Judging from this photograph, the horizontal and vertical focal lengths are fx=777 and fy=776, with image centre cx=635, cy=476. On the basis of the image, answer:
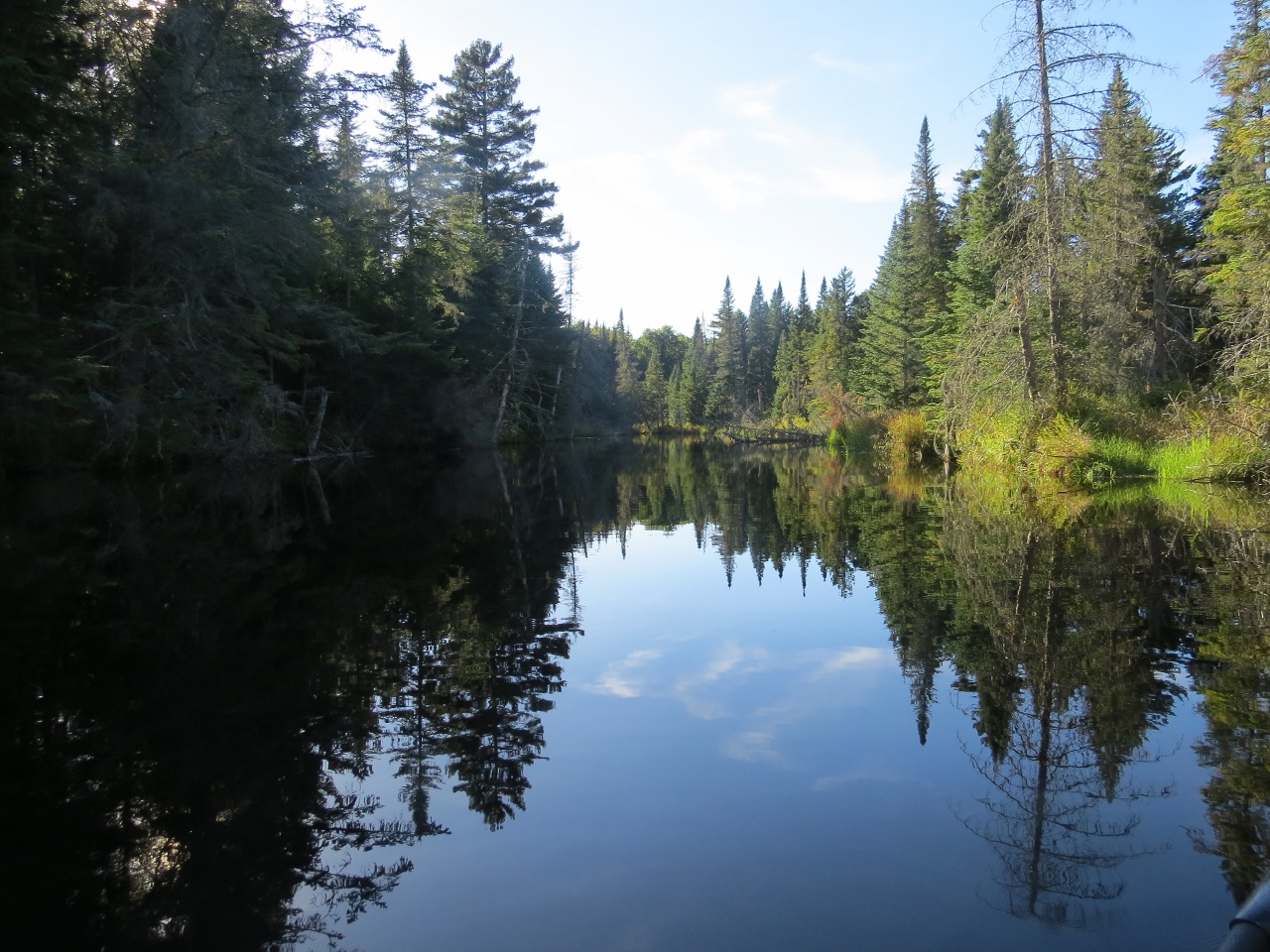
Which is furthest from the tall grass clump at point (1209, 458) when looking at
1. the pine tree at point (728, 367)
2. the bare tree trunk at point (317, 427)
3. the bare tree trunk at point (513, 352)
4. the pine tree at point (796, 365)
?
the pine tree at point (728, 367)

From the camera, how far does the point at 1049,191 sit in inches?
637

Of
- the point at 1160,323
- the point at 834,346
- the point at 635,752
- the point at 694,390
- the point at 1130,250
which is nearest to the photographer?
the point at 635,752

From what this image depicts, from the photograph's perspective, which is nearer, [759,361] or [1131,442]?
[1131,442]

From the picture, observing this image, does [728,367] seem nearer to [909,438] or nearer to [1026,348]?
[909,438]

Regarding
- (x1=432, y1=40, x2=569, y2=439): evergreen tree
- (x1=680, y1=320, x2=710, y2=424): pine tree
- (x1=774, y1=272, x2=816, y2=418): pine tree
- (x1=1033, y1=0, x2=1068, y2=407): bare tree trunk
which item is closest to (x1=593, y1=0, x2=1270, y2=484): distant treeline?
(x1=1033, y1=0, x2=1068, y2=407): bare tree trunk

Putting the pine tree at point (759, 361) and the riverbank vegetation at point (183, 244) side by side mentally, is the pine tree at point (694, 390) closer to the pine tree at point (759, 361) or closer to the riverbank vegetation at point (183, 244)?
the pine tree at point (759, 361)

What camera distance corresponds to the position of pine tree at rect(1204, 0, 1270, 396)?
48.9ft

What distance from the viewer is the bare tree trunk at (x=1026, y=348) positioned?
1652 cm

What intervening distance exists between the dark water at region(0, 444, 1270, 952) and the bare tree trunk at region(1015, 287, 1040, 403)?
8.24m

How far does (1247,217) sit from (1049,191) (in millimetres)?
3897

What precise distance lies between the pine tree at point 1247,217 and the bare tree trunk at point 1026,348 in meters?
3.40

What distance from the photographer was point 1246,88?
17109mm

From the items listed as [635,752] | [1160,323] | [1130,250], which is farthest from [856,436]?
[635,752]

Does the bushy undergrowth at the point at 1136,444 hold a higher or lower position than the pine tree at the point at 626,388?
lower
